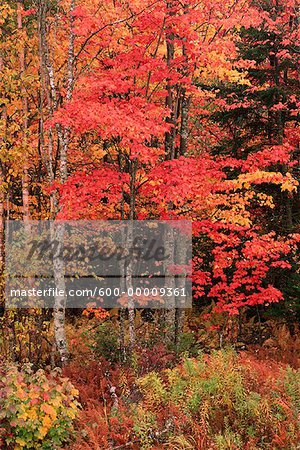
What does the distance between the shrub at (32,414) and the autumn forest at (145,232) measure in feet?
0.10

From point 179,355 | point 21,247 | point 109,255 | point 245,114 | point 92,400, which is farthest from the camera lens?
point 109,255

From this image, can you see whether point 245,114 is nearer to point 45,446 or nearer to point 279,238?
point 279,238

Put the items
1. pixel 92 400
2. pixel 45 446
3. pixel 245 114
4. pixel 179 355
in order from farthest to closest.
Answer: pixel 245 114 → pixel 179 355 → pixel 92 400 → pixel 45 446

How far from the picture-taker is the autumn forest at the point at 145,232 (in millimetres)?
7258

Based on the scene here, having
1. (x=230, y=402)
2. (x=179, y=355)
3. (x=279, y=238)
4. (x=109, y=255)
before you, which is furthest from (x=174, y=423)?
(x=109, y=255)

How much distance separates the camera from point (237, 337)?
14.5 meters

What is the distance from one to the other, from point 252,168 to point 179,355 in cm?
478

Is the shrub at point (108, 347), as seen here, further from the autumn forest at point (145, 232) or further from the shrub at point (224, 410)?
the shrub at point (224, 410)

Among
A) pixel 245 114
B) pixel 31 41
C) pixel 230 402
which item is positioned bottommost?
pixel 230 402

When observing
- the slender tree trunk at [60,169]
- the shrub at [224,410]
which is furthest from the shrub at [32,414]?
the slender tree trunk at [60,169]

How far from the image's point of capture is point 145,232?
15312mm

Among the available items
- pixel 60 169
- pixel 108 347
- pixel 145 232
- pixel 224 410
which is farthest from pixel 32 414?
pixel 145 232

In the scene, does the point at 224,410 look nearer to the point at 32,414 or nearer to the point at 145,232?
the point at 32,414

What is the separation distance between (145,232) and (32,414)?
902cm
